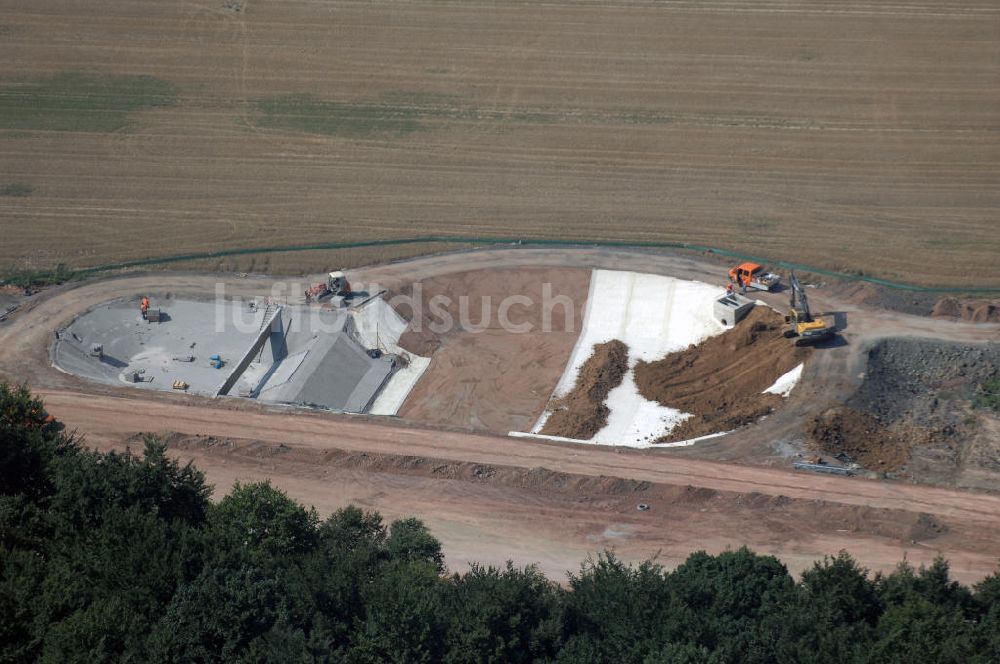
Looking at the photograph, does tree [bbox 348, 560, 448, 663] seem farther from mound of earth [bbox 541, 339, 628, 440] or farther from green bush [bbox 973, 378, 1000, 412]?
green bush [bbox 973, 378, 1000, 412]

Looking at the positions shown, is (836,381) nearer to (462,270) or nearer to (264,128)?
(462,270)

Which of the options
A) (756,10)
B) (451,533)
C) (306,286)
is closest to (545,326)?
(306,286)

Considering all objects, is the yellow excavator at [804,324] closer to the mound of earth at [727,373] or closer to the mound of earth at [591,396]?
the mound of earth at [727,373]

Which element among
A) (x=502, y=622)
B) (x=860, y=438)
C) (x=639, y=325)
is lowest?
(x=502, y=622)

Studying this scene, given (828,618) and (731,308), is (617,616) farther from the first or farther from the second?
(731,308)

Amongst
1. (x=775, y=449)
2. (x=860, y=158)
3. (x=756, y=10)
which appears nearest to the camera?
(x=775, y=449)

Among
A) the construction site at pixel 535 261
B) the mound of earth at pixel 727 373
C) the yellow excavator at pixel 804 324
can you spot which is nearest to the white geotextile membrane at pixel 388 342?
the construction site at pixel 535 261

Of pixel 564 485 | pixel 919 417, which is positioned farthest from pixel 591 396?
pixel 919 417
